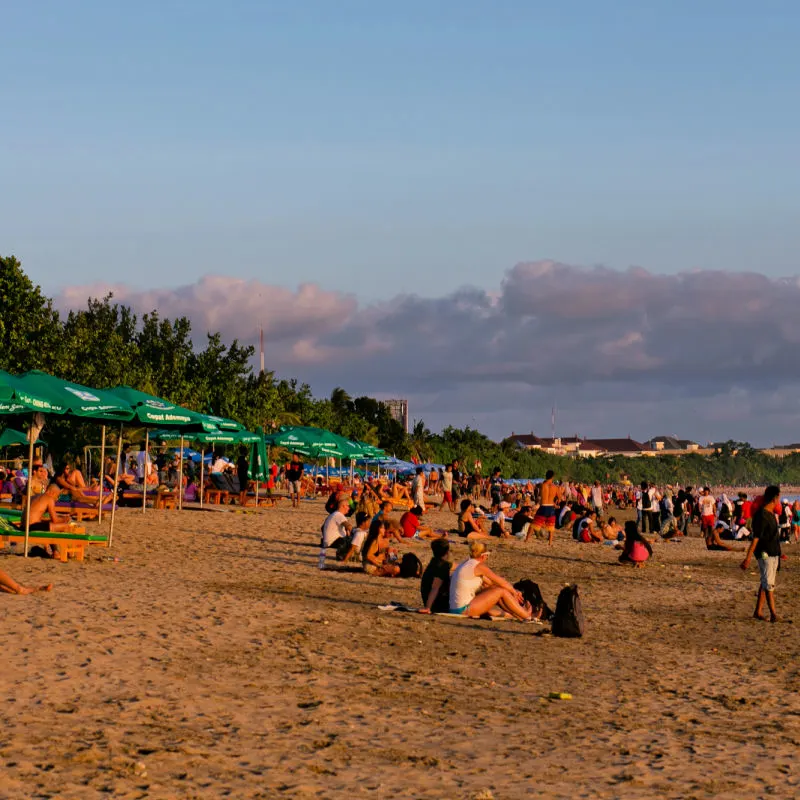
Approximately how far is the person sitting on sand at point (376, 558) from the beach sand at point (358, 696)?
1838 mm

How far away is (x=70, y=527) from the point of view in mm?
16875

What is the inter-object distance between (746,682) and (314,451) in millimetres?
24459

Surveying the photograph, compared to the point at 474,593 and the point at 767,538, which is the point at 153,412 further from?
the point at 767,538

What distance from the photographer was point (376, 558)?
18.2 metres

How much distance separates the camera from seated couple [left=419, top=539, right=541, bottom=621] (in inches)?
522

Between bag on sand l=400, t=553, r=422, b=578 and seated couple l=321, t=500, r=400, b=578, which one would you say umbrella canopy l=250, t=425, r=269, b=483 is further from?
bag on sand l=400, t=553, r=422, b=578

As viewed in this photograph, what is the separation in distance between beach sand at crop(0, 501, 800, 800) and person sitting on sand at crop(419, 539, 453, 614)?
16.9 inches

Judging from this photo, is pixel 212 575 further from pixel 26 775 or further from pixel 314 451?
pixel 314 451

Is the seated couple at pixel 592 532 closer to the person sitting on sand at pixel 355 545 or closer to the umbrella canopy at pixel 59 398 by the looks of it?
the person sitting on sand at pixel 355 545

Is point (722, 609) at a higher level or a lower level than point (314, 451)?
lower

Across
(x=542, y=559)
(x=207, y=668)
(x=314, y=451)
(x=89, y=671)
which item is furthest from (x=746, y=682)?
(x=314, y=451)

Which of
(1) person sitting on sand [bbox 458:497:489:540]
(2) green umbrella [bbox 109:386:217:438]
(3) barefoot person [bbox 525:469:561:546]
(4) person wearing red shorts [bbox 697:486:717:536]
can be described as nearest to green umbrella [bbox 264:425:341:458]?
(1) person sitting on sand [bbox 458:497:489:540]

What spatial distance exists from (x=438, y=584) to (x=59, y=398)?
621 cm

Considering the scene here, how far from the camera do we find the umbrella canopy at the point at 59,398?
15.4 meters
